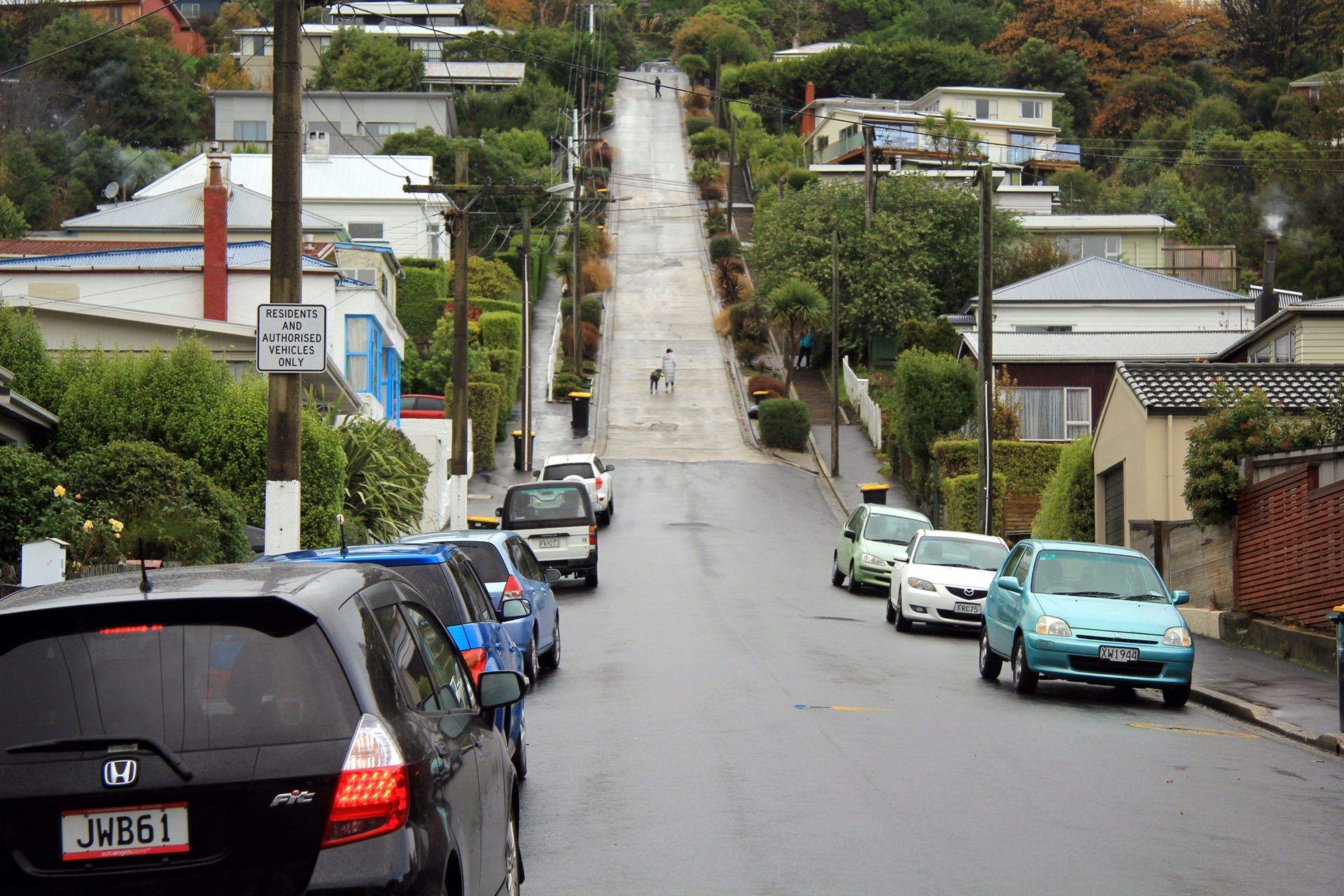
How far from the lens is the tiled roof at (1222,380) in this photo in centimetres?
2462

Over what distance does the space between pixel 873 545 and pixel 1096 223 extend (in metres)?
50.6

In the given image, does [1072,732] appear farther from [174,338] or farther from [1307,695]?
[174,338]

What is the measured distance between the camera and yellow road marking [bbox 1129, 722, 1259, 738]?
12953 mm

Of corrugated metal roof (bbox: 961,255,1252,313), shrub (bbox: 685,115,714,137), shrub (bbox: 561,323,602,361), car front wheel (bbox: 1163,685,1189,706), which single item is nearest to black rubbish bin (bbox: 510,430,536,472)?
shrub (bbox: 561,323,602,361)

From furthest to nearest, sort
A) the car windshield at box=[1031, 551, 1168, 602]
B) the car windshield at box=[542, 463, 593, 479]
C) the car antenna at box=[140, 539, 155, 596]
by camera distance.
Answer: the car windshield at box=[542, 463, 593, 479]
the car windshield at box=[1031, 551, 1168, 602]
the car antenna at box=[140, 539, 155, 596]

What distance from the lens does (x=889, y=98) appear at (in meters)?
114

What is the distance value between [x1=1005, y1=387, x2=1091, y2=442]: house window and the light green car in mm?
18961

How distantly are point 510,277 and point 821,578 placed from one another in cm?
4176

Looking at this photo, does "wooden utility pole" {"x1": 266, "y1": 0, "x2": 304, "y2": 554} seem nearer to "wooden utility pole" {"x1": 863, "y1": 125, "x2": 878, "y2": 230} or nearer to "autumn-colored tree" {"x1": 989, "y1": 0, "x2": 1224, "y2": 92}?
"wooden utility pole" {"x1": 863, "y1": 125, "x2": 878, "y2": 230}

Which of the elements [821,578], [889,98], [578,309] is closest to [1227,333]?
[578,309]

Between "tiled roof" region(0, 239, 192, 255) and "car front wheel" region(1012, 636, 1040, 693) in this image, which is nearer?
"car front wheel" region(1012, 636, 1040, 693)

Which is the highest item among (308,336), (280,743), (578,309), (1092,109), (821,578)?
(1092,109)

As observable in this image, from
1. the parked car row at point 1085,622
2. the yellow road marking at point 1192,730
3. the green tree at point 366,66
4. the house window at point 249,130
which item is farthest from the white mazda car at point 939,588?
Answer: the green tree at point 366,66

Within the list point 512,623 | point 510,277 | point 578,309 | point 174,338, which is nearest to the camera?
point 512,623
